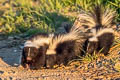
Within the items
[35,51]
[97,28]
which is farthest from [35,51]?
[97,28]

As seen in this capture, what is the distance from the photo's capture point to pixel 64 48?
220 inches

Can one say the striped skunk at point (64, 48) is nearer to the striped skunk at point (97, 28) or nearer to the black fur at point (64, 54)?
the black fur at point (64, 54)

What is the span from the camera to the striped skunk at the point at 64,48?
217 inches

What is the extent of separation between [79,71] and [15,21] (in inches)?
171

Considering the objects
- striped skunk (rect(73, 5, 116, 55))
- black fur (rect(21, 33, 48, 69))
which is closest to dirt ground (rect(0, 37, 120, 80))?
black fur (rect(21, 33, 48, 69))

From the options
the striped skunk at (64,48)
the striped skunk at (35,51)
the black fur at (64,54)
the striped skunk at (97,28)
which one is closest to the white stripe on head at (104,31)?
the striped skunk at (97,28)

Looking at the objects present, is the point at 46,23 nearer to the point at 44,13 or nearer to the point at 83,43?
the point at 44,13

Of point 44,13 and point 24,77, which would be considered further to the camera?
point 44,13

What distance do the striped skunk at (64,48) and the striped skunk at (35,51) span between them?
10 cm

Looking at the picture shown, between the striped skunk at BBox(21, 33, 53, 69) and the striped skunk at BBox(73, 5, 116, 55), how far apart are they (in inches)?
24.8

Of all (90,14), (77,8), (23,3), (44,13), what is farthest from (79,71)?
(23,3)

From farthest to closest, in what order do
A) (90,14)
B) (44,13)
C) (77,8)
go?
(44,13) < (77,8) < (90,14)

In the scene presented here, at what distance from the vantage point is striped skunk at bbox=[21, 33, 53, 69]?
211 inches

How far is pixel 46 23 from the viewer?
28.1 feet
